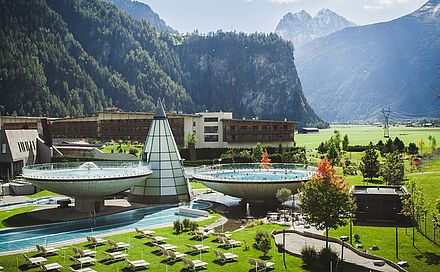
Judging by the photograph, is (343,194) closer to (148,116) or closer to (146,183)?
(146,183)

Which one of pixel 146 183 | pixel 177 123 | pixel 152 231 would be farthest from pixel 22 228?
pixel 177 123

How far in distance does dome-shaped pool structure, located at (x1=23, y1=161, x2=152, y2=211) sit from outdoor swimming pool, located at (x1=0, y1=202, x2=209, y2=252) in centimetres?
247

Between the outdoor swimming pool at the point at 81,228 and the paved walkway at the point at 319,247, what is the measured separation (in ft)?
40.1

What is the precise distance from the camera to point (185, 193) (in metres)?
50.1

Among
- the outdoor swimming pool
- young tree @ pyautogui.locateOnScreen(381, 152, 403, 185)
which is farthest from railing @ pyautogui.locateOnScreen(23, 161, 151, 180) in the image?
young tree @ pyautogui.locateOnScreen(381, 152, 403, 185)

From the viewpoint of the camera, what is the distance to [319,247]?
2875cm

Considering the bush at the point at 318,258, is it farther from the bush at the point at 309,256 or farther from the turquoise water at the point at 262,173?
the turquoise water at the point at 262,173

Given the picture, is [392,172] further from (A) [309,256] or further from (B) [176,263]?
(B) [176,263]

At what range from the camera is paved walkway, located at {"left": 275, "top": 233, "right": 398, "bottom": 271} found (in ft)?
82.2

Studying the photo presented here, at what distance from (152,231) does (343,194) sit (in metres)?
14.2

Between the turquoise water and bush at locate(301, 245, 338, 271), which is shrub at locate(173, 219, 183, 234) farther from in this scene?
the turquoise water

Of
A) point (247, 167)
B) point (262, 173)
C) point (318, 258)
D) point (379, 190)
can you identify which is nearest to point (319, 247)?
point (318, 258)

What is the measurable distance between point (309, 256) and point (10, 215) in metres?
28.0

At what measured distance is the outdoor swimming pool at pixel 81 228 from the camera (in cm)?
3369
